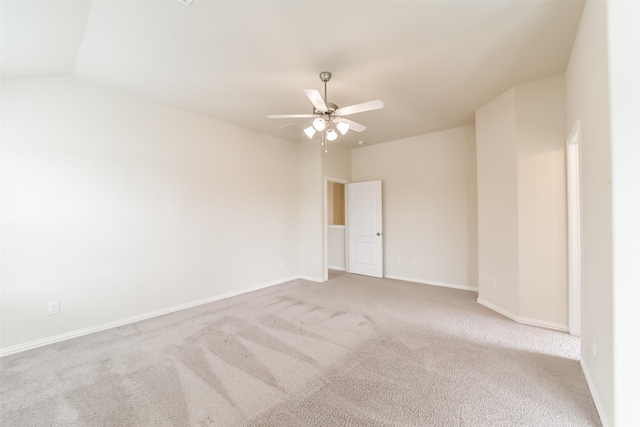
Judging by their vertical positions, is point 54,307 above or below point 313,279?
above

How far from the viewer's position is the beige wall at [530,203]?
2766 mm

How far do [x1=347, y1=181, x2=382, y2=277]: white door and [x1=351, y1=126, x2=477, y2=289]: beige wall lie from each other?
192 millimetres

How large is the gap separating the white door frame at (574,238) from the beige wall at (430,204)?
5.32 feet

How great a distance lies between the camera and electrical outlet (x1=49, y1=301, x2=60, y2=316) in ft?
8.52

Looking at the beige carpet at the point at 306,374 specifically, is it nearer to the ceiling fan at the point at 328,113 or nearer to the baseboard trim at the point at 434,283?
the baseboard trim at the point at 434,283

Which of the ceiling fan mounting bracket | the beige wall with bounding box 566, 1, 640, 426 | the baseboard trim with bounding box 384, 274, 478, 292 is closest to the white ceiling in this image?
the ceiling fan mounting bracket

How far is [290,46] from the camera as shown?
2.24 metres

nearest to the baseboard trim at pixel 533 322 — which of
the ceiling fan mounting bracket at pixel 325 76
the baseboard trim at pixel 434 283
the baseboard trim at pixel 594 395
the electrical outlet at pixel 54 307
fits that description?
the baseboard trim at pixel 594 395

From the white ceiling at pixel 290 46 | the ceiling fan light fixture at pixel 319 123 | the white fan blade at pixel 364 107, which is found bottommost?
the ceiling fan light fixture at pixel 319 123

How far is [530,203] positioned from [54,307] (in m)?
5.31

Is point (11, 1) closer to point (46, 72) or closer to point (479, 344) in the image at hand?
point (46, 72)

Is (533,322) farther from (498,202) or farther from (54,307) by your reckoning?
(54,307)

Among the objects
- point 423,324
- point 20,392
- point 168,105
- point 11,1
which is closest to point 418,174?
Answer: point 423,324

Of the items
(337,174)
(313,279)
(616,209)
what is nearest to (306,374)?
(616,209)
